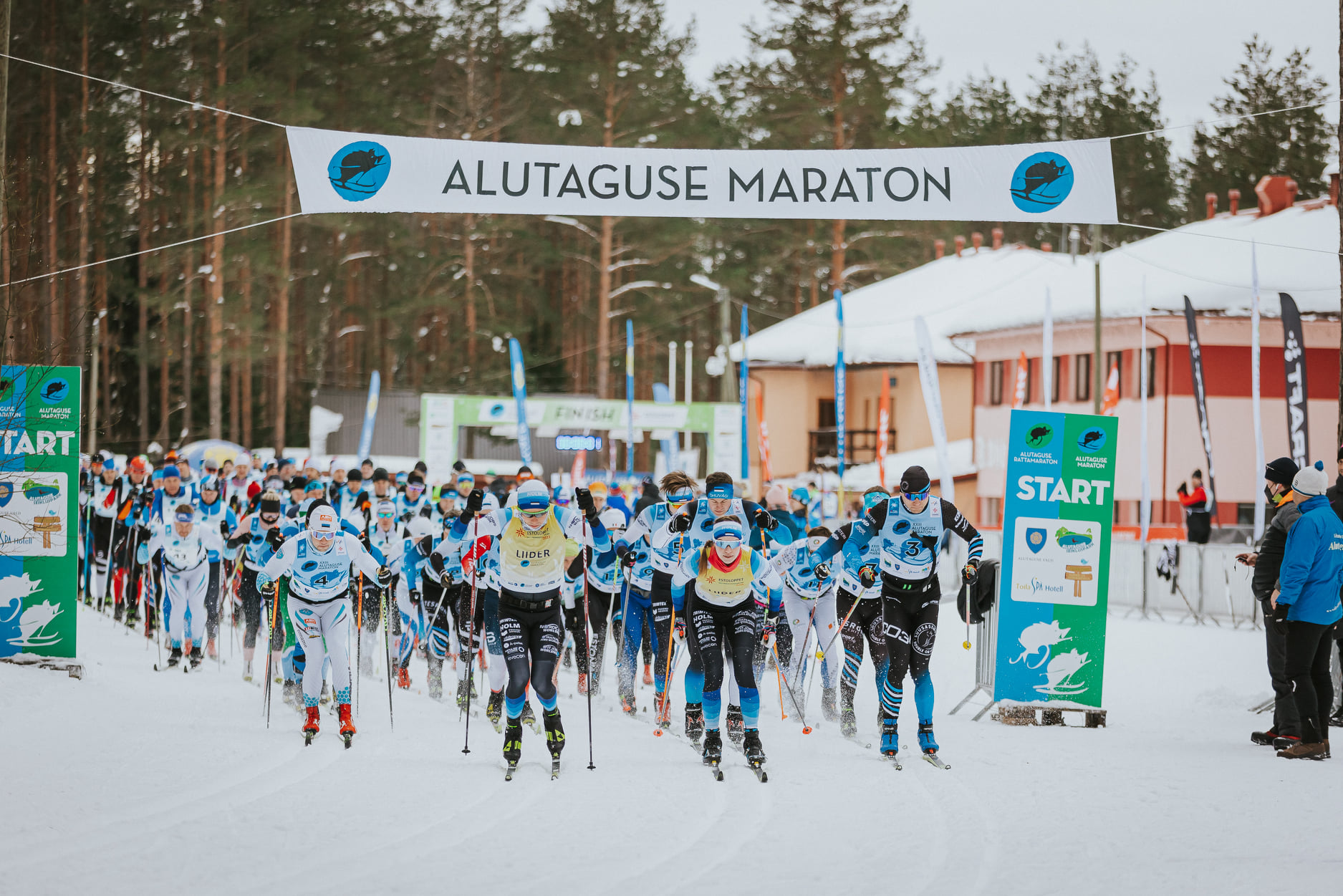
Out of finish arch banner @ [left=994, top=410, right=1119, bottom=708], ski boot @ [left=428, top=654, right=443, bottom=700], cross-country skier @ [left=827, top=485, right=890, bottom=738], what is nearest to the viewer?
cross-country skier @ [left=827, top=485, right=890, bottom=738]

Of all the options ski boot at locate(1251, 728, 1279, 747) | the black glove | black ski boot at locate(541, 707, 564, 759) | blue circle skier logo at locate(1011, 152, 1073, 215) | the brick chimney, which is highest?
the brick chimney

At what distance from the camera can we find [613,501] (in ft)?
44.8

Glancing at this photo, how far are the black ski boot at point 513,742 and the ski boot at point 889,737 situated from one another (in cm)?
248

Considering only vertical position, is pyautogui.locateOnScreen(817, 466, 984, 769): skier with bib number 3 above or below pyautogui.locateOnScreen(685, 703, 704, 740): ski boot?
above

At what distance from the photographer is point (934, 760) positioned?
9.48 metres

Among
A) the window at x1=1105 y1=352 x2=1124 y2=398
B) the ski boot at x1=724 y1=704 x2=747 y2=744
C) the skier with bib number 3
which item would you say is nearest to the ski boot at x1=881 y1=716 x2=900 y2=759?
the skier with bib number 3

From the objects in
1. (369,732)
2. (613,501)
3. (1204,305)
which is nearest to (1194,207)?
(1204,305)

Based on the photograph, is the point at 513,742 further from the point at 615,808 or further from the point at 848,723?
the point at 848,723

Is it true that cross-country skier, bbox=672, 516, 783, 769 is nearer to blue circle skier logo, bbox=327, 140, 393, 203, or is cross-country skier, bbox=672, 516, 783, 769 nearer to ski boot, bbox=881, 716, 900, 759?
ski boot, bbox=881, 716, 900, 759

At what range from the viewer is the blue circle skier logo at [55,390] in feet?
40.2

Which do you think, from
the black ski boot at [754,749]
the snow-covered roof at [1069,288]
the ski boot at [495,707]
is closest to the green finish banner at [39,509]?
the ski boot at [495,707]

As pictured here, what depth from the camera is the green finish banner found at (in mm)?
12000

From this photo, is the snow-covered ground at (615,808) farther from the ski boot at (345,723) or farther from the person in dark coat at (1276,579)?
the person in dark coat at (1276,579)

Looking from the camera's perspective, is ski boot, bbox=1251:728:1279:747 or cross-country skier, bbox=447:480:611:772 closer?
cross-country skier, bbox=447:480:611:772
